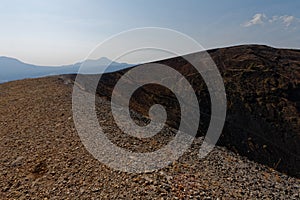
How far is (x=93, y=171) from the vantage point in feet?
27.5

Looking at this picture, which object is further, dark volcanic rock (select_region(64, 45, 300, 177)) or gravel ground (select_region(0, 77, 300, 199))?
dark volcanic rock (select_region(64, 45, 300, 177))

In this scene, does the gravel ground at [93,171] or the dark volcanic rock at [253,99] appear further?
the dark volcanic rock at [253,99]

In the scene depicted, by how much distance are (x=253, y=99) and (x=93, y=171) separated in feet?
51.2

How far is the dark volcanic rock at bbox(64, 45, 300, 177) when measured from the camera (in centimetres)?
1588

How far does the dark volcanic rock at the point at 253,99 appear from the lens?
15875 millimetres

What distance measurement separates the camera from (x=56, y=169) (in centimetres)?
855

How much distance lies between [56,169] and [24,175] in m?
1.02

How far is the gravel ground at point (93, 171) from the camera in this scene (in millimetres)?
7492

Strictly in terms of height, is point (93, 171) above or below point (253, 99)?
below

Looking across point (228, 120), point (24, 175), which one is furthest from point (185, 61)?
point (24, 175)

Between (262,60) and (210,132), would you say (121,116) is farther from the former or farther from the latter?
(262,60)

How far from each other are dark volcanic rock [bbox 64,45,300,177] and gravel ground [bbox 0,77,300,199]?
1970 millimetres

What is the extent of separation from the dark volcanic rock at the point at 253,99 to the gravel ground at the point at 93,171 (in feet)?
6.46

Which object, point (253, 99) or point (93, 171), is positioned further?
point (253, 99)
